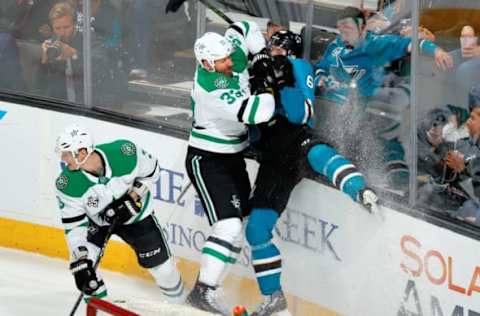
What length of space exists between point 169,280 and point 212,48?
1.13m

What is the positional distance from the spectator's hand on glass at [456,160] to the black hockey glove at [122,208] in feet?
4.65

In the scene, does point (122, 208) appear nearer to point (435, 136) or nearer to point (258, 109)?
point (258, 109)

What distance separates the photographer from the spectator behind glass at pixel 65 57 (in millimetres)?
6043

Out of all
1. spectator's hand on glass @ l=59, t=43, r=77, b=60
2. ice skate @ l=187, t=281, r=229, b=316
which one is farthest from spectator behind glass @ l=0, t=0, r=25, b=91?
ice skate @ l=187, t=281, r=229, b=316

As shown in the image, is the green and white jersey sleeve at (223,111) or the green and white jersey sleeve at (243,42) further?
the green and white jersey sleeve at (243,42)

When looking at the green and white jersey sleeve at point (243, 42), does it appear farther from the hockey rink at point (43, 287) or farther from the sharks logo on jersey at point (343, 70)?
the hockey rink at point (43, 287)

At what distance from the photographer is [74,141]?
4836 millimetres

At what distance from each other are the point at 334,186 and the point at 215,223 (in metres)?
0.55

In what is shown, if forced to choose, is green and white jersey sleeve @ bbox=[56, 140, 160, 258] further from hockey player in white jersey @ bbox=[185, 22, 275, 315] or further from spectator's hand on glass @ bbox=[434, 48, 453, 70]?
spectator's hand on glass @ bbox=[434, 48, 453, 70]

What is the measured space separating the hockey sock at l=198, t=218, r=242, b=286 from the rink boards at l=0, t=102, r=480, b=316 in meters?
0.37

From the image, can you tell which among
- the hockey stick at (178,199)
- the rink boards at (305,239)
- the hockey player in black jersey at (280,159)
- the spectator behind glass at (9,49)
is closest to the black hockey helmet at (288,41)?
the hockey player in black jersey at (280,159)

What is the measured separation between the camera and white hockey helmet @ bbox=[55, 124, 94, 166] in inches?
190

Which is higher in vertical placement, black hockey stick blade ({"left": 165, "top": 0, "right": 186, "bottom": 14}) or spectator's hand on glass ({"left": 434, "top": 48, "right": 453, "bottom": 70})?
spectator's hand on glass ({"left": 434, "top": 48, "right": 453, "bottom": 70})

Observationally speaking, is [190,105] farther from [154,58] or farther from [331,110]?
[331,110]
